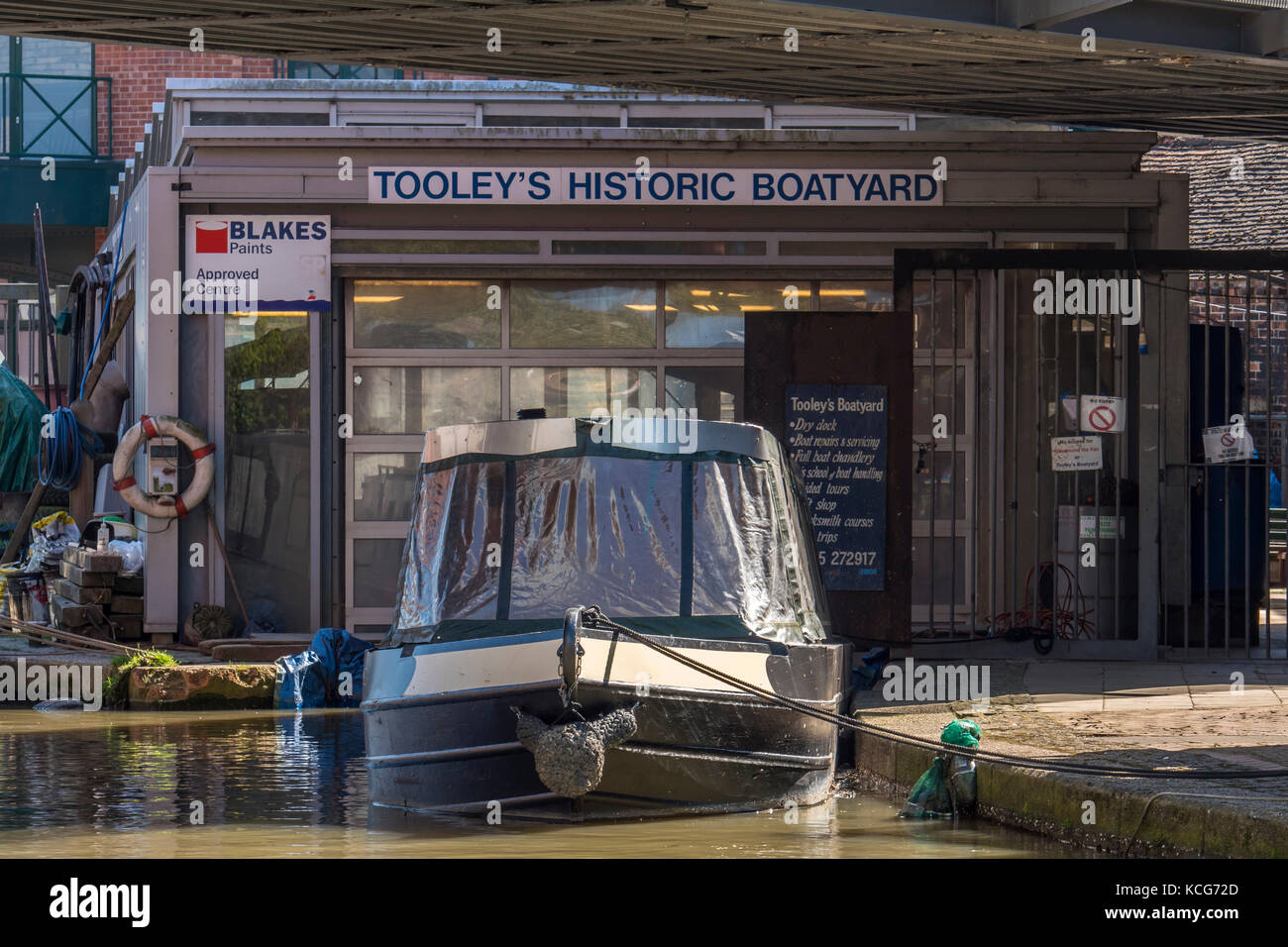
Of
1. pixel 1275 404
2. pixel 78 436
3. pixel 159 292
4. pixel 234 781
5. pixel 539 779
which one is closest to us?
pixel 539 779

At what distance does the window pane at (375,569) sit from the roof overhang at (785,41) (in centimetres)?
480

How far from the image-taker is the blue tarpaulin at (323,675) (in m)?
13.4

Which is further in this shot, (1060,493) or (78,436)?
(78,436)

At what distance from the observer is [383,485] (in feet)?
51.3

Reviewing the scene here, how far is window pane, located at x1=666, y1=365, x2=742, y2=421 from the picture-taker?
1565 centimetres

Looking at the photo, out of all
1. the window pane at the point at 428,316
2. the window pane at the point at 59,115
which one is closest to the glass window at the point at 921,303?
the window pane at the point at 428,316

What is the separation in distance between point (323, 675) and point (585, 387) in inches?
145

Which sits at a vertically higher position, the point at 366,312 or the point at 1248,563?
the point at 366,312

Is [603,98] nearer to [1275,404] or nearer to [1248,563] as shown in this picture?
[1248,563]

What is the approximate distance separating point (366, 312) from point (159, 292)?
179cm

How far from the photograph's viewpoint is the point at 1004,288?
15.5 metres

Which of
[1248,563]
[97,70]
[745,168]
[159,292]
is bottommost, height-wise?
[1248,563]

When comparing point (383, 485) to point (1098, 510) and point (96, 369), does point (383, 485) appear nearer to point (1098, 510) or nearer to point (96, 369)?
point (96, 369)
